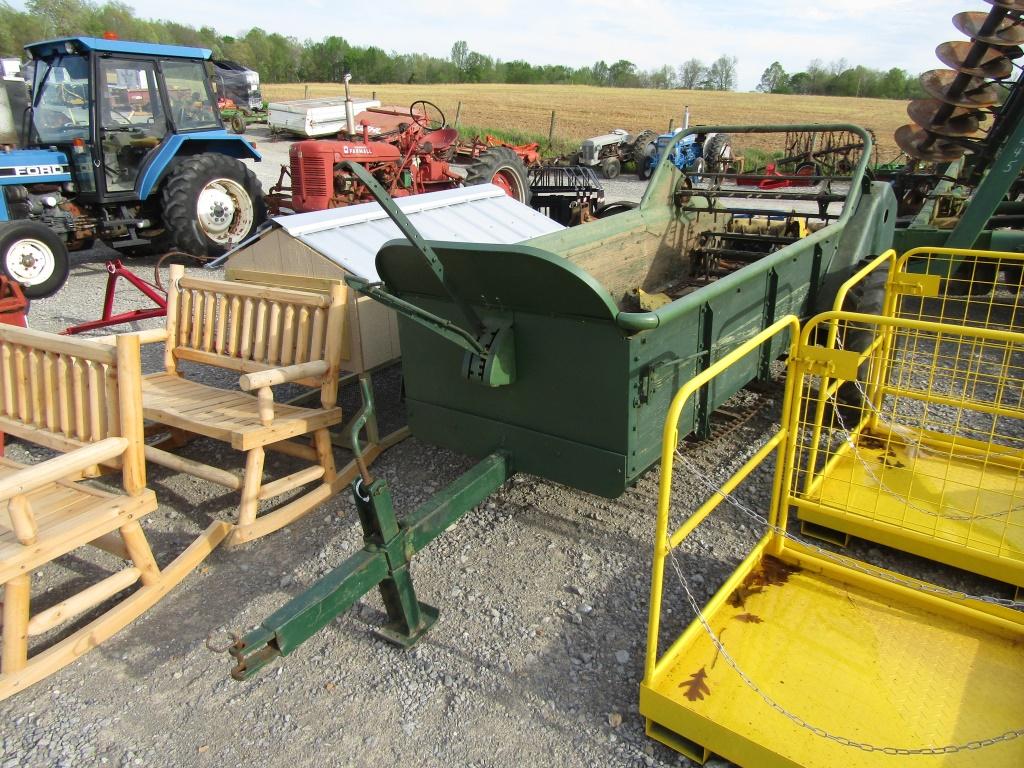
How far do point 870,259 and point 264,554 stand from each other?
3.83 metres

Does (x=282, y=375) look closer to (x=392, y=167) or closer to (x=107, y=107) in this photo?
(x=107, y=107)

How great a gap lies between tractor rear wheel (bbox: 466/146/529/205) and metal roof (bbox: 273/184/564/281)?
15.5 ft

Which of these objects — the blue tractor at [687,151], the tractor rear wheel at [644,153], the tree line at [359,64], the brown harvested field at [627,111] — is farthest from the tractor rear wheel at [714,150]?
the tree line at [359,64]

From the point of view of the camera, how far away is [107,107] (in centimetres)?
794

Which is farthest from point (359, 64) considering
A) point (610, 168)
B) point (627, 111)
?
point (610, 168)

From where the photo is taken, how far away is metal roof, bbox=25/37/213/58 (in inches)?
300

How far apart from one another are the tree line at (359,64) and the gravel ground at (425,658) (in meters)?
46.7

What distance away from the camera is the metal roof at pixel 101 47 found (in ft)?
25.0

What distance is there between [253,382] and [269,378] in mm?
82

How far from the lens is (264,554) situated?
10.6 feet

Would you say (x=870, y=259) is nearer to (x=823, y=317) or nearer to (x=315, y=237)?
(x=823, y=317)

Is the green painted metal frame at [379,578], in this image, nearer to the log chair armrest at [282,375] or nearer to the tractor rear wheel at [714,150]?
the log chair armrest at [282,375]

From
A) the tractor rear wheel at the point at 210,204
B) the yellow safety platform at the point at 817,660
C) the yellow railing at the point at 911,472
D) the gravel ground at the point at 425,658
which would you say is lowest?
the gravel ground at the point at 425,658

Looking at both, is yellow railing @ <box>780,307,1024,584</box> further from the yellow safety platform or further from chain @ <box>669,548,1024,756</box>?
chain @ <box>669,548,1024,756</box>
